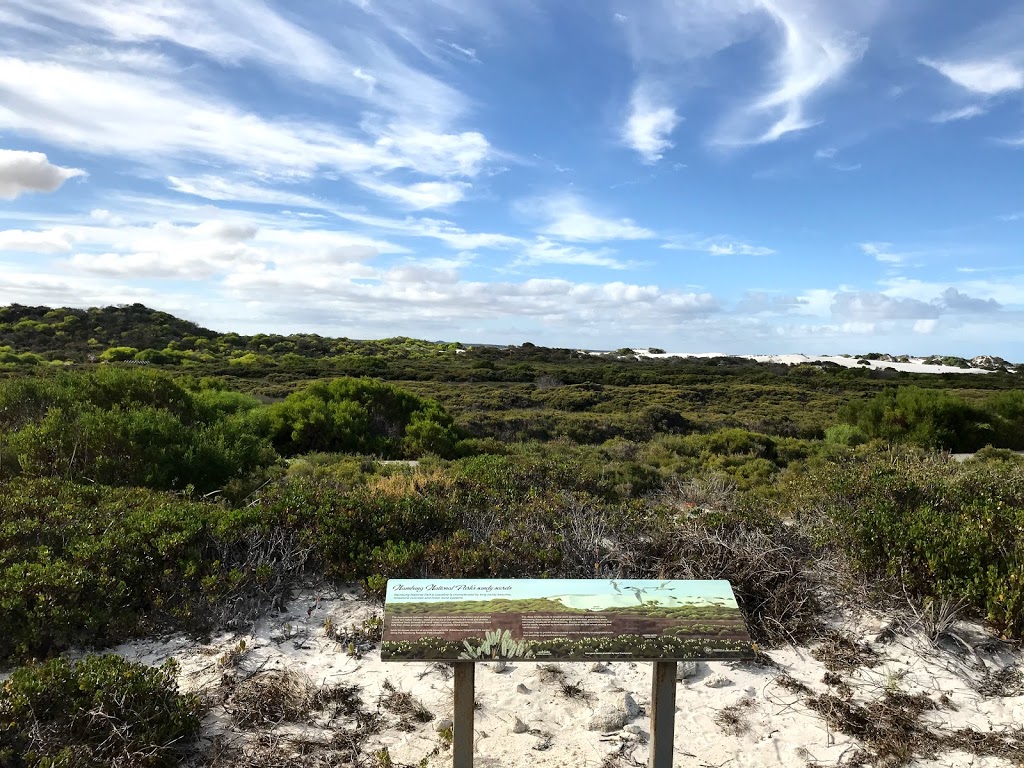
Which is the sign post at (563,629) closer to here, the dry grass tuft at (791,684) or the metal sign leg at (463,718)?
the metal sign leg at (463,718)

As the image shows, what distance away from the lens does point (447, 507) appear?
235 inches

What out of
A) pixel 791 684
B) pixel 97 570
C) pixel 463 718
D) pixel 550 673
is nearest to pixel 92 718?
pixel 97 570

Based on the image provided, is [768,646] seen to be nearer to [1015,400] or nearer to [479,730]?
[479,730]

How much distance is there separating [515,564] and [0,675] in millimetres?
3335

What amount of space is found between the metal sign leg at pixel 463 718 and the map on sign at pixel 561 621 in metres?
0.19

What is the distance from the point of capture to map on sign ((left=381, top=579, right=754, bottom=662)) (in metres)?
2.82

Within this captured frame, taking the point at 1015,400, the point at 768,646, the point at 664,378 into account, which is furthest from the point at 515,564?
the point at 664,378

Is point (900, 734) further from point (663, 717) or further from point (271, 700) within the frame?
point (271, 700)

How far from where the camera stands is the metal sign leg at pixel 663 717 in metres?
2.95

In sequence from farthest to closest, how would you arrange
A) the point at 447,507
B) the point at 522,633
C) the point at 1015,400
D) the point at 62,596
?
the point at 1015,400 < the point at 447,507 < the point at 62,596 < the point at 522,633

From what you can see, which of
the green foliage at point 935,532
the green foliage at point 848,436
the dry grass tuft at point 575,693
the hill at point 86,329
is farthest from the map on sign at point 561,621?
the hill at point 86,329

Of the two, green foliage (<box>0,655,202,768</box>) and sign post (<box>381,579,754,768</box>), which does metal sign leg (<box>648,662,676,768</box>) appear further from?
green foliage (<box>0,655,202,768</box>)

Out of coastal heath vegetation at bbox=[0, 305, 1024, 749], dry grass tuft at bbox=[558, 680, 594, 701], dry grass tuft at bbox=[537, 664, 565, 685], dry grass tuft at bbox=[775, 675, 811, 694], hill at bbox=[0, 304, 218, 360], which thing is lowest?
dry grass tuft at bbox=[558, 680, 594, 701]

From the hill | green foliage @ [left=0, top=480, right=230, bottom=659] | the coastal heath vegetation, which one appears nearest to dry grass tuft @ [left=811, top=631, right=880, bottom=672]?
the coastal heath vegetation
